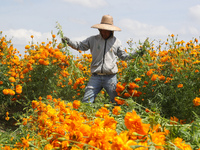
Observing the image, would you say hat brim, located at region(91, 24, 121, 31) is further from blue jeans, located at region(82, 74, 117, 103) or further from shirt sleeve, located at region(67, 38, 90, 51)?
blue jeans, located at region(82, 74, 117, 103)

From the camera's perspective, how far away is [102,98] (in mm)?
4742

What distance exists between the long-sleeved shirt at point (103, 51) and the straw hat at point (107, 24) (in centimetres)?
18

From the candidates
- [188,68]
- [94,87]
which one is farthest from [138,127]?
[188,68]

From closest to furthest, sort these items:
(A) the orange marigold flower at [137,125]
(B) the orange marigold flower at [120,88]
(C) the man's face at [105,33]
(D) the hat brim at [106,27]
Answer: (A) the orange marigold flower at [137,125] < (B) the orange marigold flower at [120,88] < (D) the hat brim at [106,27] < (C) the man's face at [105,33]

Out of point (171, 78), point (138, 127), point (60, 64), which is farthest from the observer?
point (60, 64)

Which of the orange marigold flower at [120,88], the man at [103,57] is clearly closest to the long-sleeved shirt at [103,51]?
the man at [103,57]

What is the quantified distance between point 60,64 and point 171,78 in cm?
196

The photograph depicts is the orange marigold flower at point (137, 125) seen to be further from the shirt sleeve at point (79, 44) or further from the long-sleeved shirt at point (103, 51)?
the shirt sleeve at point (79, 44)

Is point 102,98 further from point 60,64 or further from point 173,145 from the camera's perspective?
point 173,145

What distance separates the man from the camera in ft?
12.3

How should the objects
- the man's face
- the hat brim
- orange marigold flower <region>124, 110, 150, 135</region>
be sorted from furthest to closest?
the man's face → the hat brim → orange marigold flower <region>124, 110, 150, 135</region>

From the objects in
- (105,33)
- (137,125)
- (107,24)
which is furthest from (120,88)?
(137,125)

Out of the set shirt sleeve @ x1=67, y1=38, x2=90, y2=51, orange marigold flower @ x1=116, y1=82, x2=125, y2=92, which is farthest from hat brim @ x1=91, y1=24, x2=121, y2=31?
orange marigold flower @ x1=116, y1=82, x2=125, y2=92

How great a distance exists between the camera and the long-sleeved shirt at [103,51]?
3.75 metres
